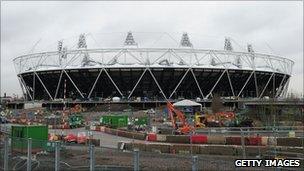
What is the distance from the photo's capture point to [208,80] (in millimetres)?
93562

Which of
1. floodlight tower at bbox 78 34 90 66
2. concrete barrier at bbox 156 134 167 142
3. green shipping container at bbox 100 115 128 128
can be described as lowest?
concrete barrier at bbox 156 134 167 142

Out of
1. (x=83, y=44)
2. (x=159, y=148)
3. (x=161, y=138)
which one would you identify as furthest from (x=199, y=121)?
(x=83, y=44)

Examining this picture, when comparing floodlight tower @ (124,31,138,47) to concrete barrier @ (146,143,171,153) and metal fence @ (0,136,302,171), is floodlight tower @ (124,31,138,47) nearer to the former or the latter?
concrete barrier @ (146,143,171,153)

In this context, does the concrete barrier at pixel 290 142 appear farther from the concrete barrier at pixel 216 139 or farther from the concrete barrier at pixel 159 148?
the concrete barrier at pixel 159 148

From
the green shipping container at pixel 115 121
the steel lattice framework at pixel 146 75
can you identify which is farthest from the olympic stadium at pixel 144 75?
the green shipping container at pixel 115 121

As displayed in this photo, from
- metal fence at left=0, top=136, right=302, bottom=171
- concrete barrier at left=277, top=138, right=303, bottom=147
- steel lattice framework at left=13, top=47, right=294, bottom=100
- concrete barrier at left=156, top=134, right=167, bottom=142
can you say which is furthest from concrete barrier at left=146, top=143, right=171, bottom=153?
steel lattice framework at left=13, top=47, right=294, bottom=100

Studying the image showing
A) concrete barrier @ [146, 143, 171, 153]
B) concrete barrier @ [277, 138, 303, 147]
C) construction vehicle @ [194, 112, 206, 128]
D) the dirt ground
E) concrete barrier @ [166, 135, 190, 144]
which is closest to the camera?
the dirt ground

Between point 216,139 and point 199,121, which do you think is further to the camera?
point 199,121

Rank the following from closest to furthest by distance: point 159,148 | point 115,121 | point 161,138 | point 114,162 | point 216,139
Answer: point 114,162
point 159,148
point 216,139
point 161,138
point 115,121

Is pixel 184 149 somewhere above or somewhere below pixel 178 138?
below

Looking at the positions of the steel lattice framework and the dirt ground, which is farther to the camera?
the steel lattice framework

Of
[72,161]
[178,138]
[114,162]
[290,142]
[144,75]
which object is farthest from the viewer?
[144,75]

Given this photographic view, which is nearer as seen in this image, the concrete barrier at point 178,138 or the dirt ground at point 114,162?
the dirt ground at point 114,162

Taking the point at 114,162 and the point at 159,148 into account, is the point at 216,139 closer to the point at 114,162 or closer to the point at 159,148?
the point at 159,148
